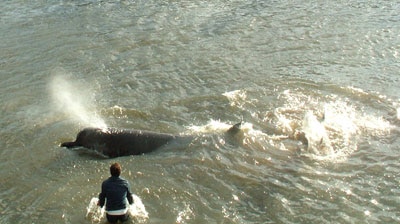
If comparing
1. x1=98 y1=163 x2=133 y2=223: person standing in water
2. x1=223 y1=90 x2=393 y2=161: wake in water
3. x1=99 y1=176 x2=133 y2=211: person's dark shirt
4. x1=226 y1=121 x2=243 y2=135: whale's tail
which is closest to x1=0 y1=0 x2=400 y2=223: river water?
x1=223 y1=90 x2=393 y2=161: wake in water

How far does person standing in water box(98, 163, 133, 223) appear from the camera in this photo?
8742mm

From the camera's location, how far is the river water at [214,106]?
1006 cm

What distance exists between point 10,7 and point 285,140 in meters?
18.6

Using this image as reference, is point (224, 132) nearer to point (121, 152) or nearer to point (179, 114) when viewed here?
point (179, 114)

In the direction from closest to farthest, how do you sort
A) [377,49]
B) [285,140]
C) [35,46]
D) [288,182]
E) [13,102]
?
[288,182] → [285,140] → [13,102] → [377,49] → [35,46]

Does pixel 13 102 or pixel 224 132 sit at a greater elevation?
pixel 224 132

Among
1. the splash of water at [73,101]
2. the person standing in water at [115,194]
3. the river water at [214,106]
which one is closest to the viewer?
the person standing in water at [115,194]

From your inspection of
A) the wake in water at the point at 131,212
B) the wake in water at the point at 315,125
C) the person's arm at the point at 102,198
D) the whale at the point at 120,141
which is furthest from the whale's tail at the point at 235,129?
the person's arm at the point at 102,198

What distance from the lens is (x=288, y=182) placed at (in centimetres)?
1059

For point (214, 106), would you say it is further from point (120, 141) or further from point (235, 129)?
point (120, 141)

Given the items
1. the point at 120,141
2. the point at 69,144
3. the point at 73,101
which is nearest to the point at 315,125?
the point at 120,141

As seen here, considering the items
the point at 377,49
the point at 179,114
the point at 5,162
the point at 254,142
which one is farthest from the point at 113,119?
the point at 377,49

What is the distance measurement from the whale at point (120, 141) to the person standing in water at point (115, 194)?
286 cm

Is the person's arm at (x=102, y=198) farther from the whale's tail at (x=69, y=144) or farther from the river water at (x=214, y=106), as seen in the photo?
the whale's tail at (x=69, y=144)
